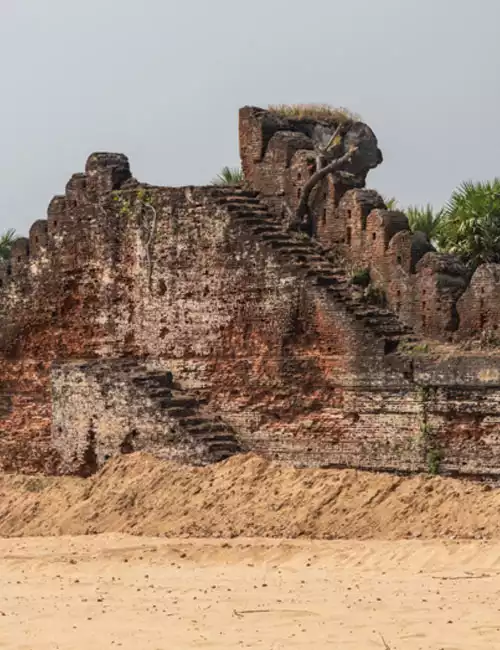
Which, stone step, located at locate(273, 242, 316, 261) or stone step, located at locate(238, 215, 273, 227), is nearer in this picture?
stone step, located at locate(273, 242, 316, 261)

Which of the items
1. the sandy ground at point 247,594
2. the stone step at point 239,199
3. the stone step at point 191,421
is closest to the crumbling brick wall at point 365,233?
the stone step at point 239,199

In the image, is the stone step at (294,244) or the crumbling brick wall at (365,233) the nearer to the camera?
the crumbling brick wall at (365,233)

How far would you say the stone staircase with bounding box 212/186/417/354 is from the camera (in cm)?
2864

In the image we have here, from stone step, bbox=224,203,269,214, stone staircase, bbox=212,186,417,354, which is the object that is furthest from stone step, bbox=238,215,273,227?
stone step, bbox=224,203,269,214

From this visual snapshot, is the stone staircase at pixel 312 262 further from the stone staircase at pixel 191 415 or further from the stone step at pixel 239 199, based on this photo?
the stone staircase at pixel 191 415

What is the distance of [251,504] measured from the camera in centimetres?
2770

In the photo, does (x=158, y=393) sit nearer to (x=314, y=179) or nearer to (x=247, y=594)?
(x=314, y=179)

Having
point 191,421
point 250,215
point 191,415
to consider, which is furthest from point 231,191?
point 191,421

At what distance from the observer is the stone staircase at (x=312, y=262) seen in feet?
94.0

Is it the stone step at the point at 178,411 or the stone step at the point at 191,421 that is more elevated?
the stone step at the point at 178,411

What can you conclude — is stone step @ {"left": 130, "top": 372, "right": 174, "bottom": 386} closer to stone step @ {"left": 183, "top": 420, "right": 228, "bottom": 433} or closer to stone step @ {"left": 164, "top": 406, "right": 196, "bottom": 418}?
stone step @ {"left": 164, "top": 406, "right": 196, "bottom": 418}

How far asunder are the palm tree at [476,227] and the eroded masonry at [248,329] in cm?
166

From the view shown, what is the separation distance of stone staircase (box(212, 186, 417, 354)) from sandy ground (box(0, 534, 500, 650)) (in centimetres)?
385

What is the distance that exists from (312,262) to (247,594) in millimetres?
7794
